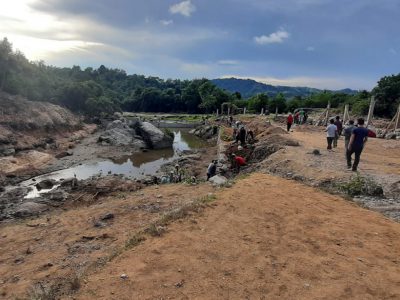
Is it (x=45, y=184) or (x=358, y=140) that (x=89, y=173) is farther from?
(x=358, y=140)

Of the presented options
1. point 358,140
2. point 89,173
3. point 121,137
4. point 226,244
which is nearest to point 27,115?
point 121,137

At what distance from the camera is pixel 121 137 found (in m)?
46.4

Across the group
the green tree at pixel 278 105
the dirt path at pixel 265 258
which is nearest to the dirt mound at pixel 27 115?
the dirt path at pixel 265 258

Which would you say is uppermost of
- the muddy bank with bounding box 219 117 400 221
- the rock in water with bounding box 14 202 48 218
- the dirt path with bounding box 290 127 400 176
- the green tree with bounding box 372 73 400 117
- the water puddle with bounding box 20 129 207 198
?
the green tree with bounding box 372 73 400 117

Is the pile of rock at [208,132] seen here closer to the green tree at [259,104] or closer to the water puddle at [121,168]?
the water puddle at [121,168]

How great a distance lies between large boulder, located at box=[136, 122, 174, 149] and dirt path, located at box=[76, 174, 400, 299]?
3544 cm

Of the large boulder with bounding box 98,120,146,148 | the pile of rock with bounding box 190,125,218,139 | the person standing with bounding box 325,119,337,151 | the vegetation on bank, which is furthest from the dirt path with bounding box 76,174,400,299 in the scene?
the pile of rock with bounding box 190,125,218,139

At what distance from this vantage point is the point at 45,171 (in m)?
29.5

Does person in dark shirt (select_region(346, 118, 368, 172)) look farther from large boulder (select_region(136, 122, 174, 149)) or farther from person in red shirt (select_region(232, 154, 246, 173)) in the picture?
large boulder (select_region(136, 122, 174, 149))

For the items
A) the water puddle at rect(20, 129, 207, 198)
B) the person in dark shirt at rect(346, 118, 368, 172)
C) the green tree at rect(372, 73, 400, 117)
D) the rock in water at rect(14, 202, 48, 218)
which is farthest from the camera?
the green tree at rect(372, 73, 400, 117)

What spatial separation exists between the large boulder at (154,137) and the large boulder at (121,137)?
2.82ft

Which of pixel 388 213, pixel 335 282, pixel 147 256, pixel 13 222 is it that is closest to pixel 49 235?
pixel 13 222

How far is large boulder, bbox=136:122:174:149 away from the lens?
1829 inches

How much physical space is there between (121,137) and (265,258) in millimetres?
40126
